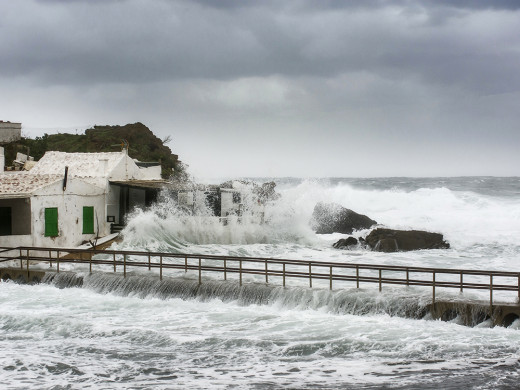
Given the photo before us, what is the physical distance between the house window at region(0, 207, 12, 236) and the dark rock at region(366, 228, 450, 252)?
18689mm

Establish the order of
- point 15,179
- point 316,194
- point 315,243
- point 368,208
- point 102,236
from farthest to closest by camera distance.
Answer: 1. point 368,208
2. point 316,194
3. point 315,243
4. point 102,236
5. point 15,179

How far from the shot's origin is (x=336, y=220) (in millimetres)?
40281

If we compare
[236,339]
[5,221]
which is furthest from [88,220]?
[236,339]

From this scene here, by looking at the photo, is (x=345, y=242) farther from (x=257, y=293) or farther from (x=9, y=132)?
(x=9, y=132)

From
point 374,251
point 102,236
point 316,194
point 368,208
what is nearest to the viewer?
point 102,236

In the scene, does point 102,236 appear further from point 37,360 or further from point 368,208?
point 368,208

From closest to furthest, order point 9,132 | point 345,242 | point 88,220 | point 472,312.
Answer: point 472,312 < point 88,220 < point 345,242 < point 9,132

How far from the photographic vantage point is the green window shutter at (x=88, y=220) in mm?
28266

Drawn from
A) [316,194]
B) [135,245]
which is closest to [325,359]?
[135,245]

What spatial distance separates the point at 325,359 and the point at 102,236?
19.4 meters

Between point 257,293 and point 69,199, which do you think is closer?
point 257,293

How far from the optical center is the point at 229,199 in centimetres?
3662

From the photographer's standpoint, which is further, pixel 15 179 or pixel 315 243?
pixel 315 243

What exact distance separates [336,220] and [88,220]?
17.9m
